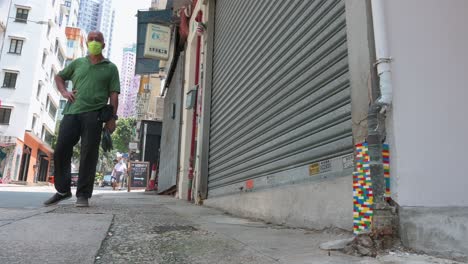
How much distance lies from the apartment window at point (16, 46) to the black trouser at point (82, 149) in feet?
97.3

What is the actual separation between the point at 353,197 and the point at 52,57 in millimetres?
36916

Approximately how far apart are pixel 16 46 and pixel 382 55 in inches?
1297

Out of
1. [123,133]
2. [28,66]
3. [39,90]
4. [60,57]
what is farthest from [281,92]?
[123,133]

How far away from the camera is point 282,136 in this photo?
11.3 ft

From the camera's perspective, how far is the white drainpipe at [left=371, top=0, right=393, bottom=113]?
6.46 feet

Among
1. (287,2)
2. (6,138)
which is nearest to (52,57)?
(6,138)

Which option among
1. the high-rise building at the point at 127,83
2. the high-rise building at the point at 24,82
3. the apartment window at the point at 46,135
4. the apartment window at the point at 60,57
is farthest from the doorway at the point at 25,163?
the high-rise building at the point at 127,83

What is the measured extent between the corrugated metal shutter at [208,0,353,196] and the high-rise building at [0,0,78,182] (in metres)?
26.0

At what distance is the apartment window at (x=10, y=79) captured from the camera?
28486 millimetres

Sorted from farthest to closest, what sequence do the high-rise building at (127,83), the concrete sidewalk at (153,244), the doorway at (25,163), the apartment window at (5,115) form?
the high-rise building at (127,83), the doorway at (25,163), the apartment window at (5,115), the concrete sidewalk at (153,244)

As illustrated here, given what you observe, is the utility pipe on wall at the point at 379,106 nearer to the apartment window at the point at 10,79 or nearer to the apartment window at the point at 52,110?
the apartment window at the point at 10,79

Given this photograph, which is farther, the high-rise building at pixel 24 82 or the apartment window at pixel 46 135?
the apartment window at pixel 46 135

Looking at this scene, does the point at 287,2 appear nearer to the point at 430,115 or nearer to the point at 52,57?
the point at 430,115

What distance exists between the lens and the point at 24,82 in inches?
1132
